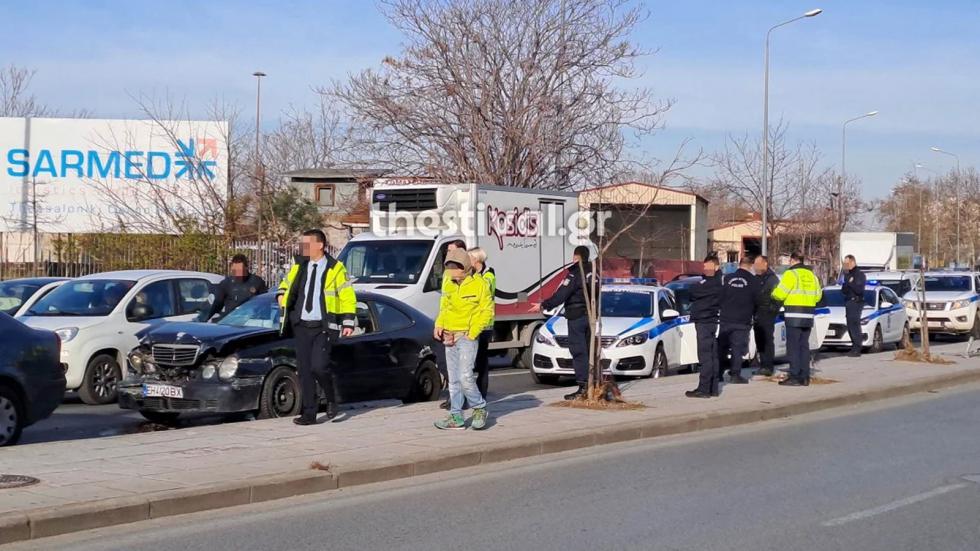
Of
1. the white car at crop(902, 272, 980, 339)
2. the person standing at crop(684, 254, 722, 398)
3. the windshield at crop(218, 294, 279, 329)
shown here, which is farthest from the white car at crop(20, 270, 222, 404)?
the white car at crop(902, 272, 980, 339)

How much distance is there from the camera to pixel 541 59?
2908 centimetres

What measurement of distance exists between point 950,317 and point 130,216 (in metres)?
25.4

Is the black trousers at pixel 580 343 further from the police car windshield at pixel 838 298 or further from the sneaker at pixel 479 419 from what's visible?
the police car windshield at pixel 838 298

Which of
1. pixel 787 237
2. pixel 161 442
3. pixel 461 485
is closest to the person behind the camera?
pixel 461 485

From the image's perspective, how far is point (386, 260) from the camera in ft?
60.4

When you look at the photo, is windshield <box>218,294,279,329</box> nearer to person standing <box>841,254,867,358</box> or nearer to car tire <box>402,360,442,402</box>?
car tire <box>402,360,442,402</box>

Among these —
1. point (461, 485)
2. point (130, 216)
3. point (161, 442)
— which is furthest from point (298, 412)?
point (130, 216)

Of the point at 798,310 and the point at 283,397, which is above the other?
the point at 798,310

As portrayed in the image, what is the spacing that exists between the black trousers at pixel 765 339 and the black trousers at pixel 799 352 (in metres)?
1.28

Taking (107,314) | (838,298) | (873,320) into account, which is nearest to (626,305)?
(107,314)

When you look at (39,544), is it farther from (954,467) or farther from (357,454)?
(954,467)

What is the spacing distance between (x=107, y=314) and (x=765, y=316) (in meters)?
9.81

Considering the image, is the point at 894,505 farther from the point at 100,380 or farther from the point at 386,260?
the point at 386,260

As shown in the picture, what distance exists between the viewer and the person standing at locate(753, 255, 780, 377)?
58.7 ft
